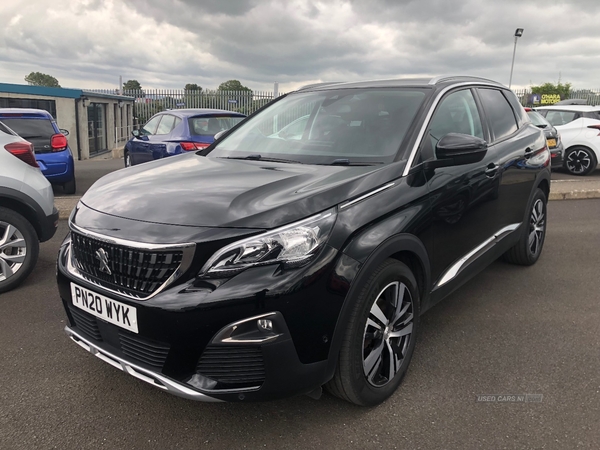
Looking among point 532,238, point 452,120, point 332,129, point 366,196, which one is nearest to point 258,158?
point 332,129

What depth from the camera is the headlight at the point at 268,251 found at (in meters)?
2.13

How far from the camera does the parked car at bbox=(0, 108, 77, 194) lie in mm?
8602

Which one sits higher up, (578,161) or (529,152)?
(529,152)

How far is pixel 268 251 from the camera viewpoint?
7.05 ft

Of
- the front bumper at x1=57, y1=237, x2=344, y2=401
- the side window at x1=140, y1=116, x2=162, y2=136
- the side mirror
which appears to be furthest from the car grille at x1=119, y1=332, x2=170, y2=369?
the side window at x1=140, y1=116, x2=162, y2=136

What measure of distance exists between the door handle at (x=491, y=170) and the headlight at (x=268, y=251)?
1.85 meters

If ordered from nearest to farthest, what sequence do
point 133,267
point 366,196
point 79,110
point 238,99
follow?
point 133,267 < point 366,196 < point 79,110 < point 238,99

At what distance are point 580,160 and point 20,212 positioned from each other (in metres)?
11.5

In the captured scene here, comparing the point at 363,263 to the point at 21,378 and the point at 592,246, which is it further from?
the point at 592,246

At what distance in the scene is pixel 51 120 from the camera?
904cm

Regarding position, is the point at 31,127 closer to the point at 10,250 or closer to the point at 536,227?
the point at 10,250

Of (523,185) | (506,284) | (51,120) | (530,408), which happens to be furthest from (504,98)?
(51,120)

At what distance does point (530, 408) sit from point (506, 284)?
6.59ft

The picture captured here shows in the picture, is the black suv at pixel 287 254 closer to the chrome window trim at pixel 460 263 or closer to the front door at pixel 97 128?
the chrome window trim at pixel 460 263
